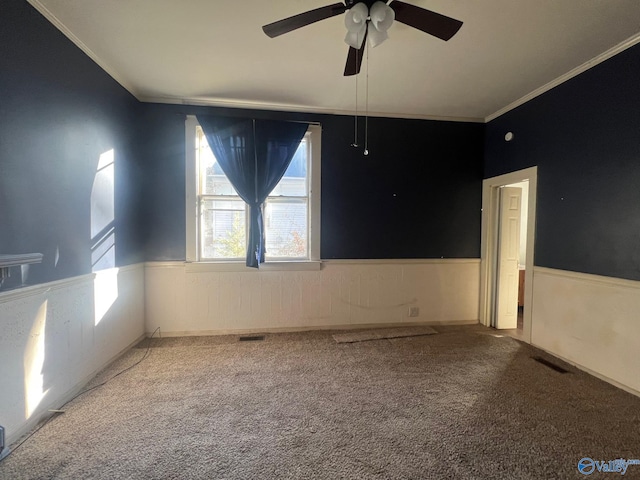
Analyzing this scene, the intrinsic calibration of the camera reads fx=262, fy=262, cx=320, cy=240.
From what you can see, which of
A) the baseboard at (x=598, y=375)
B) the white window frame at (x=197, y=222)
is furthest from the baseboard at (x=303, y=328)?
the baseboard at (x=598, y=375)

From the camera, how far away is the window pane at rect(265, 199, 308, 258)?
329cm

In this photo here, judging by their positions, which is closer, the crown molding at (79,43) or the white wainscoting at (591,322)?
the crown molding at (79,43)

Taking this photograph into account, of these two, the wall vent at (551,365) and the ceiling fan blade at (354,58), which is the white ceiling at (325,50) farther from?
the wall vent at (551,365)

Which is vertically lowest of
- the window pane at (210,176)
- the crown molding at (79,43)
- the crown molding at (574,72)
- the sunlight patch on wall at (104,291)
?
the sunlight patch on wall at (104,291)

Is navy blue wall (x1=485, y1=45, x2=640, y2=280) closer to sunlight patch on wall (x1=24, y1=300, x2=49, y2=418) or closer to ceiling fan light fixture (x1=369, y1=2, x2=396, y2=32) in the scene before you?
ceiling fan light fixture (x1=369, y1=2, x2=396, y2=32)

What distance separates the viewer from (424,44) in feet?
6.86

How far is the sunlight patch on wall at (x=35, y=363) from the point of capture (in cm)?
164

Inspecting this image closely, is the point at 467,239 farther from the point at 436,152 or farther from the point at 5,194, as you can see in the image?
the point at 5,194

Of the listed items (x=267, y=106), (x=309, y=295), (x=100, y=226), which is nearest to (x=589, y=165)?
(x=309, y=295)

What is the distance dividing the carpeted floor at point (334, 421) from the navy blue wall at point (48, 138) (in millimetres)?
1078

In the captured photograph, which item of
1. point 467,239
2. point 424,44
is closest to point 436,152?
point 467,239

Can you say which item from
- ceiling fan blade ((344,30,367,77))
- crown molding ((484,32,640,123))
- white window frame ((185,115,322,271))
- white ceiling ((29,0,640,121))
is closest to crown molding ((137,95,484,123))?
white ceiling ((29,0,640,121))

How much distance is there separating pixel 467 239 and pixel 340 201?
1831mm

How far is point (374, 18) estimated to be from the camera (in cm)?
152
